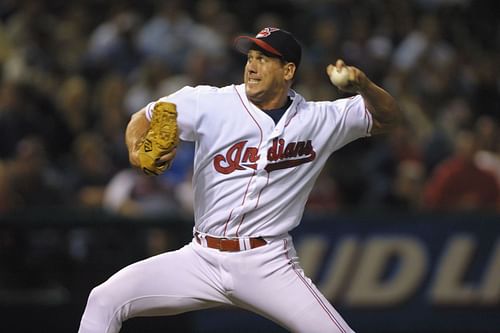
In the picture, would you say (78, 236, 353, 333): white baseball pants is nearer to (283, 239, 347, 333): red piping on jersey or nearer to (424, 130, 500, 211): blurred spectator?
(283, 239, 347, 333): red piping on jersey

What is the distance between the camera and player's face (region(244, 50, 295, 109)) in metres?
4.92

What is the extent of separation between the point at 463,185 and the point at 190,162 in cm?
243

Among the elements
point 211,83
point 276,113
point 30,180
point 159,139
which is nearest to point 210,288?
point 159,139

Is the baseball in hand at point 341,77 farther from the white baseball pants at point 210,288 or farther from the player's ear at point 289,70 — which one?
the white baseball pants at point 210,288

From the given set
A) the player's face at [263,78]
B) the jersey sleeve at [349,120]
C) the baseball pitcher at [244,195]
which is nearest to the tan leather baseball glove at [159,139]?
the baseball pitcher at [244,195]

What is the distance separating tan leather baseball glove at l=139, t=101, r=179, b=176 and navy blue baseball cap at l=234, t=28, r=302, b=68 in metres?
0.50

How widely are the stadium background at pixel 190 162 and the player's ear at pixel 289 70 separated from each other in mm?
3333

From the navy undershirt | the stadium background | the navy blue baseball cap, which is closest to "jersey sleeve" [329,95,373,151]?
the navy undershirt

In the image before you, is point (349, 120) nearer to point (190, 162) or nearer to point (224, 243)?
point (224, 243)

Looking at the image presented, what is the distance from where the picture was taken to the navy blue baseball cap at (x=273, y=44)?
4.89 metres

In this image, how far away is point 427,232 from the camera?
8.39 meters

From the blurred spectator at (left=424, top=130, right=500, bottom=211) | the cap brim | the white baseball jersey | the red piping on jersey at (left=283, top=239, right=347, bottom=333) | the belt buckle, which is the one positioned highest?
the cap brim

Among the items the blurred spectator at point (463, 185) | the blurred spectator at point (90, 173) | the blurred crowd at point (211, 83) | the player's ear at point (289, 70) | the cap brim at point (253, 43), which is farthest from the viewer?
the blurred spectator at point (463, 185)

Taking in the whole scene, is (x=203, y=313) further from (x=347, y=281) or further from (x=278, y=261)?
(x=278, y=261)
